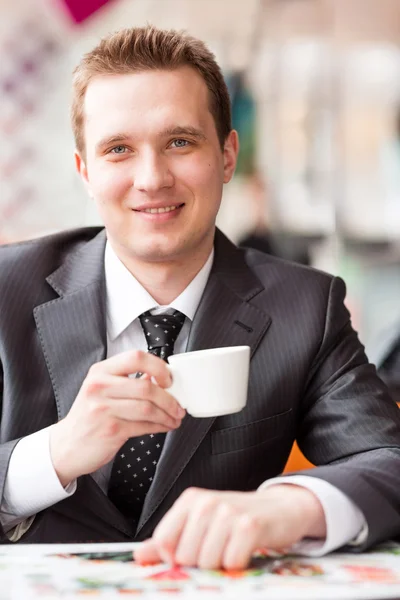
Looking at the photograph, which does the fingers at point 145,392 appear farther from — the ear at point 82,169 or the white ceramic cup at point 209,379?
the ear at point 82,169

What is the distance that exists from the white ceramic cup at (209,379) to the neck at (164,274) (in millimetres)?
525

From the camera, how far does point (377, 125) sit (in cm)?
427

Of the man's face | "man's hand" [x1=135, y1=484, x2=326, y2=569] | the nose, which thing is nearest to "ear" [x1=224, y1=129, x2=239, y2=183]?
the man's face

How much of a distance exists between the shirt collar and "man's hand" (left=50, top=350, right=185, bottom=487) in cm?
34

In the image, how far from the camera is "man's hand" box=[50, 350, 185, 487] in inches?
41.6

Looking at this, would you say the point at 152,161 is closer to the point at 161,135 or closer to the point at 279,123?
the point at 161,135

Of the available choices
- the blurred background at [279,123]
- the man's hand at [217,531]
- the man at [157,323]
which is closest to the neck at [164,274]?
the man at [157,323]

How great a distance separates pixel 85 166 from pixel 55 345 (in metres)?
0.37

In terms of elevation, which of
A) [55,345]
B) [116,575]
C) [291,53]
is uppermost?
[291,53]

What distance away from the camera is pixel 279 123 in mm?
4215

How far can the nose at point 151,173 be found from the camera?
4.70 ft

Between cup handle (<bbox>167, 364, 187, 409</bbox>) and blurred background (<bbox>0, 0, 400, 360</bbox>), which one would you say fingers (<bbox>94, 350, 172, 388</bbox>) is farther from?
blurred background (<bbox>0, 0, 400, 360</bbox>)

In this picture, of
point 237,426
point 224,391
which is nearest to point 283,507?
point 224,391

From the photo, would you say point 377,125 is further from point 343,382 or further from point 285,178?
point 343,382
